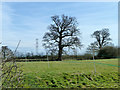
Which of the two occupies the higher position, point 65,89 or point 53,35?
point 53,35

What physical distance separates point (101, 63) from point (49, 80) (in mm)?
2578

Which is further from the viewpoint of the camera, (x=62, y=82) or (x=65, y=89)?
(x=62, y=82)

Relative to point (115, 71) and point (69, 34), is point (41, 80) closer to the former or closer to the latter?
point (115, 71)

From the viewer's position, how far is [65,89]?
3.94 meters

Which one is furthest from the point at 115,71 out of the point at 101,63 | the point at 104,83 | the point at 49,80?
the point at 49,80

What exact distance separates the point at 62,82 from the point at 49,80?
0.38 metres

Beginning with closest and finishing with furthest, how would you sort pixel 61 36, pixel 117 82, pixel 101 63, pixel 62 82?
pixel 62 82, pixel 117 82, pixel 101 63, pixel 61 36

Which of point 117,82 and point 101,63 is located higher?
point 101,63

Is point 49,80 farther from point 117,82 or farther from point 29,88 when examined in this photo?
point 117,82

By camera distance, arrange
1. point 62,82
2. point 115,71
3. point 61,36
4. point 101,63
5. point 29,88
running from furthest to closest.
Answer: point 61,36 < point 101,63 < point 115,71 < point 62,82 < point 29,88

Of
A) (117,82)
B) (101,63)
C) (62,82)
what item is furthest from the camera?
(101,63)

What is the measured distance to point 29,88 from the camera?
3.89m

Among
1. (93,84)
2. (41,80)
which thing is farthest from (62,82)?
(93,84)

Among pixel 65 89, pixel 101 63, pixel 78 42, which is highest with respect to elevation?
pixel 78 42
